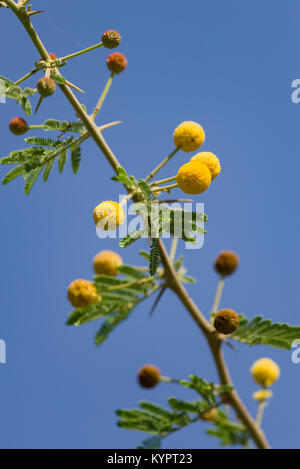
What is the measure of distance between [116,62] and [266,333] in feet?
9.94

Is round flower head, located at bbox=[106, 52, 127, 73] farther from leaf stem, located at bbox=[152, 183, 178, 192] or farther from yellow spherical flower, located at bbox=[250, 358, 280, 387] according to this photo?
yellow spherical flower, located at bbox=[250, 358, 280, 387]

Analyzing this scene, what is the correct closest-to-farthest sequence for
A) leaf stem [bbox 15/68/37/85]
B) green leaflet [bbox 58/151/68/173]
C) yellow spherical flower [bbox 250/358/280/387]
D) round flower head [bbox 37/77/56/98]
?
round flower head [bbox 37/77/56/98] → leaf stem [bbox 15/68/37/85] → green leaflet [bbox 58/151/68/173] → yellow spherical flower [bbox 250/358/280/387]

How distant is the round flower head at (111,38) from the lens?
4.09 metres

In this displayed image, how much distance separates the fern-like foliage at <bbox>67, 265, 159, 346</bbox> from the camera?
443 cm

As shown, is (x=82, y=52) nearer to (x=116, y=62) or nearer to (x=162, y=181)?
(x=116, y=62)

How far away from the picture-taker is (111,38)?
410 centimetres

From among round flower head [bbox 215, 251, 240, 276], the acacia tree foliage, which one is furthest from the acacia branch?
round flower head [bbox 215, 251, 240, 276]

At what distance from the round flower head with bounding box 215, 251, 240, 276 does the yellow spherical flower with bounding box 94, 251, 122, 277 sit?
4.92 ft

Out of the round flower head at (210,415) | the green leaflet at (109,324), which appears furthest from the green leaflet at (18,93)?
the round flower head at (210,415)

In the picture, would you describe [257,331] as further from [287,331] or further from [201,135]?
[201,135]

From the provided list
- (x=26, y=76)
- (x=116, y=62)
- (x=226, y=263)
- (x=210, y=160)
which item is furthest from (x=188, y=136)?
(x=226, y=263)

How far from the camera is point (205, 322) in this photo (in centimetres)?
464

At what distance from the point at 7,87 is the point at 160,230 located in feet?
5.95

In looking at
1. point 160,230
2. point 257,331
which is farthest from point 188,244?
point 257,331
